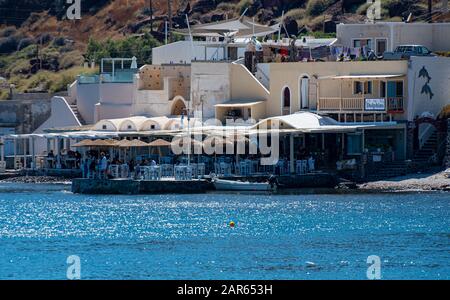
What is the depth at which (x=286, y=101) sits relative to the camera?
262 feet

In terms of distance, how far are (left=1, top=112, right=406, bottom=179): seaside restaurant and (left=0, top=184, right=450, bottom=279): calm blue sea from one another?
3505 millimetres

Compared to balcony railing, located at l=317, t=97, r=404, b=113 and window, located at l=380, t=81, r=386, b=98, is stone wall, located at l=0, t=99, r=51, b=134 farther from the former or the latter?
window, located at l=380, t=81, r=386, b=98

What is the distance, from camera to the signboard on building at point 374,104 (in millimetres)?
75812

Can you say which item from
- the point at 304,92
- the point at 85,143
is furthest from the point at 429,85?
the point at 85,143

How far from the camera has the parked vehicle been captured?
7694 cm

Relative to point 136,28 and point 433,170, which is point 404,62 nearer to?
point 433,170

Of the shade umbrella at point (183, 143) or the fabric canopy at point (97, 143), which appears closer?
the shade umbrella at point (183, 143)

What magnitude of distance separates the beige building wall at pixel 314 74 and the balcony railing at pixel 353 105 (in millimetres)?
653

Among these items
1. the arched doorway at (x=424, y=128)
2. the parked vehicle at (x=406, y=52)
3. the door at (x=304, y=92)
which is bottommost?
the arched doorway at (x=424, y=128)

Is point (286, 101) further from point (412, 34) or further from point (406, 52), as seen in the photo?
point (412, 34)

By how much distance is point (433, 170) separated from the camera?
7262 centimetres

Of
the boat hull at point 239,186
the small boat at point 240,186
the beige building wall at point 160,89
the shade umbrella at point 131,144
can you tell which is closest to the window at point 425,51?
the small boat at point 240,186

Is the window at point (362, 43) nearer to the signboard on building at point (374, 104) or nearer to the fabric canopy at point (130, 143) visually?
the signboard on building at point (374, 104)

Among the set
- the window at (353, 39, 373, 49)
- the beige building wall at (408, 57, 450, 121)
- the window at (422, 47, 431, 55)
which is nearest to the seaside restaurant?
the beige building wall at (408, 57, 450, 121)
